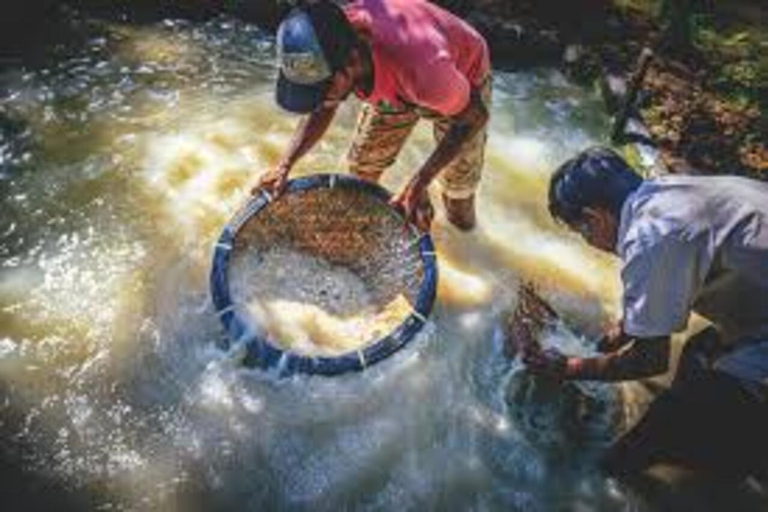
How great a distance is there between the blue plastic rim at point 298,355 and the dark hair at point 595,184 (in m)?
1.17

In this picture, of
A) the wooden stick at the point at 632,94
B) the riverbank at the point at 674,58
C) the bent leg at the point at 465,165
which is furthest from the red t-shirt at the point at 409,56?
the riverbank at the point at 674,58

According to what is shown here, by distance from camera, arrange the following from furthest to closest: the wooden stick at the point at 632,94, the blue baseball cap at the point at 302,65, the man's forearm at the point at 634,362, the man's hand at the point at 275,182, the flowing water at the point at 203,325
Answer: the wooden stick at the point at 632,94
the man's hand at the point at 275,182
the flowing water at the point at 203,325
the blue baseball cap at the point at 302,65
the man's forearm at the point at 634,362

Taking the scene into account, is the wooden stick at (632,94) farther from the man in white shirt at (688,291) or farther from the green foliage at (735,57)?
the man in white shirt at (688,291)

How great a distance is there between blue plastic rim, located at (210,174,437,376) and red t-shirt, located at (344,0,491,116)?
82 centimetres

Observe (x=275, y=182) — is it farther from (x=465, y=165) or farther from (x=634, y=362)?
(x=634, y=362)

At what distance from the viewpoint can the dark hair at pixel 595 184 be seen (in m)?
3.27

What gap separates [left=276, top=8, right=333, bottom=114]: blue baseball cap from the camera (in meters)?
3.56

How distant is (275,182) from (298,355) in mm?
1087

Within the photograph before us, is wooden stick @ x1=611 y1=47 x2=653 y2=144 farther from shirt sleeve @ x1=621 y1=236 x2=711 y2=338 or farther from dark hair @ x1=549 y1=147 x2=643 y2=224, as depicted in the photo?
shirt sleeve @ x1=621 y1=236 x2=711 y2=338

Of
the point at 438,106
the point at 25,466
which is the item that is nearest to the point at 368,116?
the point at 438,106

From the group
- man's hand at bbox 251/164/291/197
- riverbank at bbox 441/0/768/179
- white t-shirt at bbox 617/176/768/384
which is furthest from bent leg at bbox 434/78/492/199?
riverbank at bbox 441/0/768/179

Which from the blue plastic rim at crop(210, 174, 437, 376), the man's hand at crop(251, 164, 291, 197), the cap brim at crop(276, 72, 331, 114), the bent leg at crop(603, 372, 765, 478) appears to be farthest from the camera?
the man's hand at crop(251, 164, 291, 197)

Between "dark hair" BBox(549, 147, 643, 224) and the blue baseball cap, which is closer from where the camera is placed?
"dark hair" BBox(549, 147, 643, 224)

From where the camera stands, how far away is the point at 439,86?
378cm
